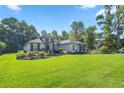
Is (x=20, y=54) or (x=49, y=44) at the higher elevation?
(x=49, y=44)

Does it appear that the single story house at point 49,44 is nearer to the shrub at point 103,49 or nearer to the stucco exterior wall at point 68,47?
the stucco exterior wall at point 68,47

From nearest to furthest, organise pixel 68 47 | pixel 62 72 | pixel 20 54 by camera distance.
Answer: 1. pixel 62 72
2. pixel 20 54
3. pixel 68 47

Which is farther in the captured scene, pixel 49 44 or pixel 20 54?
pixel 49 44

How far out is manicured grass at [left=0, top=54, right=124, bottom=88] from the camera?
5.08 m

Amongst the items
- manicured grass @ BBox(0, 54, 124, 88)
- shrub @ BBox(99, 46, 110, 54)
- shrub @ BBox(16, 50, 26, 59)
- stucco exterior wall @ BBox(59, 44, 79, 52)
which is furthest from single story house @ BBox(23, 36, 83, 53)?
shrub @ BBox(99, 46, 110, 54)

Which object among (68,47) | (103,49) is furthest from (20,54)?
(103,49)

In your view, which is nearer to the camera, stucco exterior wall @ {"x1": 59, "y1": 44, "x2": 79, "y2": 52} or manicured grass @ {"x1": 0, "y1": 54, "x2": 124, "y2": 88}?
manicured grass @ {"x1": 0, "y1": 54, "x2": 124, "y2": 88}

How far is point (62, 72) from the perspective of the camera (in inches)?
231

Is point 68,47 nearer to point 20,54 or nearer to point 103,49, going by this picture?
point 20,54

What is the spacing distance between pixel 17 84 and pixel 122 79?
218 centimetres

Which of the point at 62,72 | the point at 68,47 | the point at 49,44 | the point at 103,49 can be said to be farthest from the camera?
the point at 103,49

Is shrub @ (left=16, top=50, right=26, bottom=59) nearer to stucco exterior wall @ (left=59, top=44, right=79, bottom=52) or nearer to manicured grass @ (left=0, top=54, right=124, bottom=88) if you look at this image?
manicured grass @ (left=0, top=54, right=124, bottom=88)
